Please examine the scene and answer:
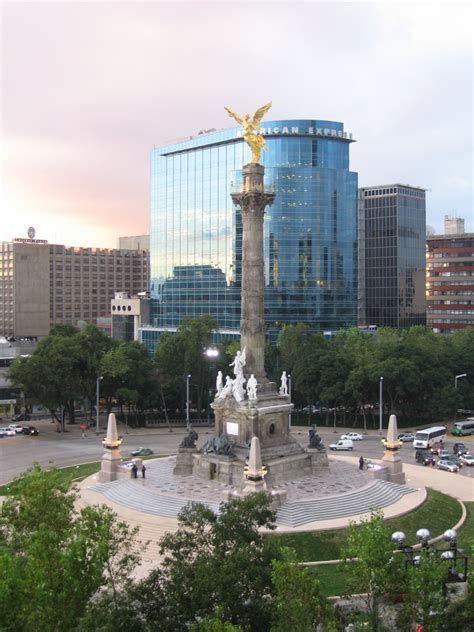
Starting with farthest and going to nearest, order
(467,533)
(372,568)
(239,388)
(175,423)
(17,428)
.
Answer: (175,423) < (17,428) < (239,388) < (467,533) < (372,568)

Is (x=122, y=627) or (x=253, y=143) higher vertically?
(x=253, y=143)

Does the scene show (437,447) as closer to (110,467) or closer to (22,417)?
(110,467)

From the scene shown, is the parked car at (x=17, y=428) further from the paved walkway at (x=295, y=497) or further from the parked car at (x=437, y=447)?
the parked car at (x=437, y=447)

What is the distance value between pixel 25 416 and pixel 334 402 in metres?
42.2

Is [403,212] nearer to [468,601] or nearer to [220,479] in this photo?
[220,479]

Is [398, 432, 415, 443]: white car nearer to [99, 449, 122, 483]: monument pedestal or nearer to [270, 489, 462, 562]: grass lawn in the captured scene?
[270, 489, 462, 562]: grass lawn

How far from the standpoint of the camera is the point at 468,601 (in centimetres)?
2311

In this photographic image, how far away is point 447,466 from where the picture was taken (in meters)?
65.4

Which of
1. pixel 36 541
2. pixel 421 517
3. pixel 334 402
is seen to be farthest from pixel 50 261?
pixel 36 541

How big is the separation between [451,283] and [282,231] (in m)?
51.8

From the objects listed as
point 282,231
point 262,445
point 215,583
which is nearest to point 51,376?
point 262,445

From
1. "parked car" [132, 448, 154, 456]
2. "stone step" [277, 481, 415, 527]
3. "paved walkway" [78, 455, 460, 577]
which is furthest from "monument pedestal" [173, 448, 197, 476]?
"parked car" [132, 448, 154, 456]

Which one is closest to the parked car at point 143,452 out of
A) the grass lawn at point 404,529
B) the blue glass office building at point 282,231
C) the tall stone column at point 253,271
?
the tall stone column at point 253,271

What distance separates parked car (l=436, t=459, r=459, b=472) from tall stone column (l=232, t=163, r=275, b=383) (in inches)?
840
